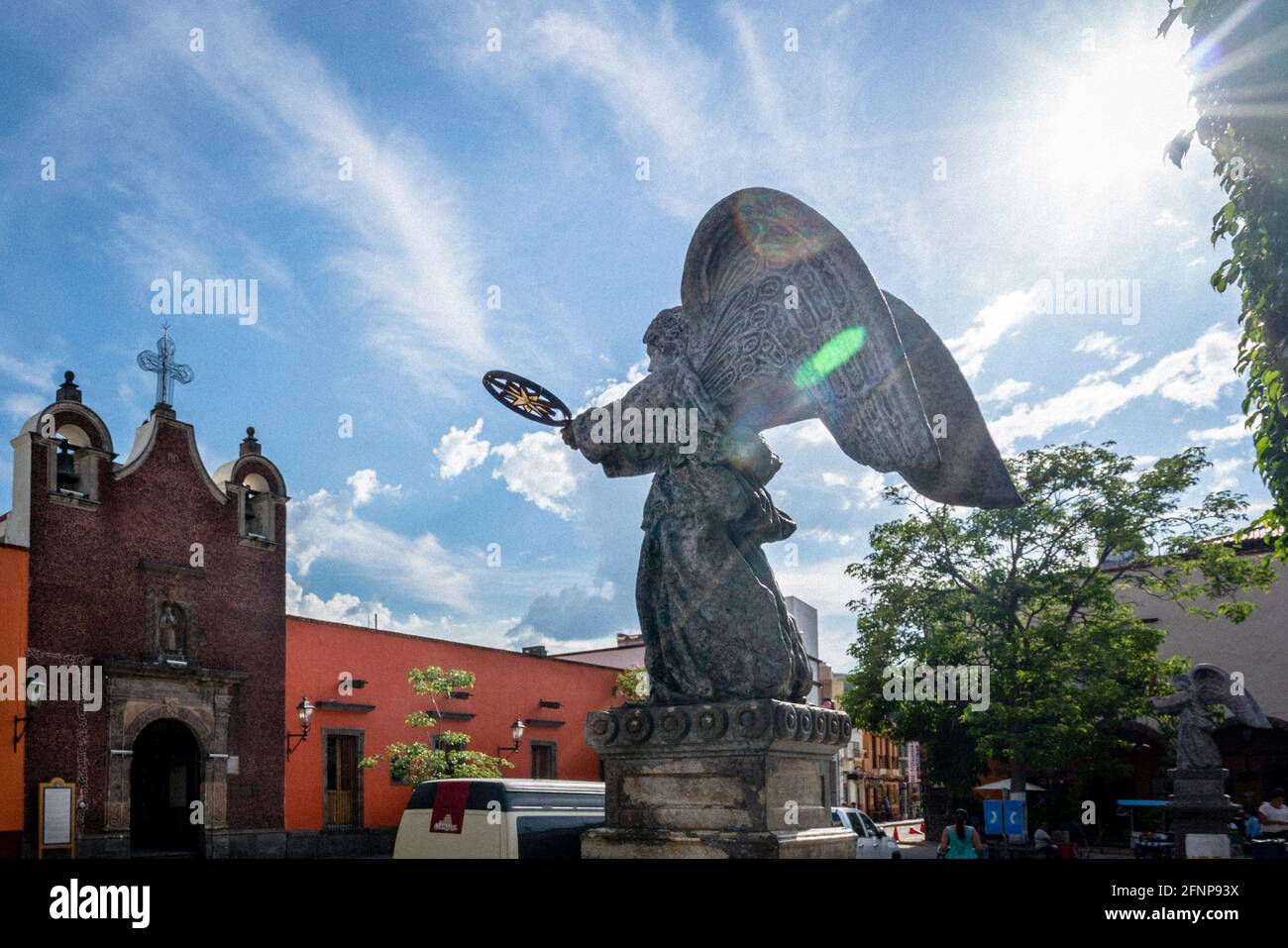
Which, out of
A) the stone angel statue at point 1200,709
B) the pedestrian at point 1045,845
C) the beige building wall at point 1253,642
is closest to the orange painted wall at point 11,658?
the pedestrian at point 1045,845

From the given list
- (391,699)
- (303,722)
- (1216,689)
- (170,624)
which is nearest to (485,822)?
(1216,689)

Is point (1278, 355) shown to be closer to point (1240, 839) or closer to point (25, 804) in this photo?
point (1240, 839)

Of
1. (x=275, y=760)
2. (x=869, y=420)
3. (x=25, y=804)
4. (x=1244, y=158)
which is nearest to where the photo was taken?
(x=869, y=420)

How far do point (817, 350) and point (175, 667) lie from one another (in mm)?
21020

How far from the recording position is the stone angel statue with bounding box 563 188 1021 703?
4.10m

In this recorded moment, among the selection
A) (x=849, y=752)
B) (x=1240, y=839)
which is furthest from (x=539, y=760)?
(x=849, y=752)

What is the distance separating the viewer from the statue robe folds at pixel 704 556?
4312mm

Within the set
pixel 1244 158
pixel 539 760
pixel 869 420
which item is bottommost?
pixel 539 760

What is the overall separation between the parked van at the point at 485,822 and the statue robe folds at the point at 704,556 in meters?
8.45

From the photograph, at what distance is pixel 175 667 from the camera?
22.1 metres

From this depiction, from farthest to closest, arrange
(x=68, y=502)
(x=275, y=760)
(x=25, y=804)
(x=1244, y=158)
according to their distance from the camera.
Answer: (x=275, y=760) < (x=68, y=502) < (x=25, y=804) < (x=1244, y=158)

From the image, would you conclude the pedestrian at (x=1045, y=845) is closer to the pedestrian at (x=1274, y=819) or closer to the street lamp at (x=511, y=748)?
the pedestrian at (x=1274, y=819)

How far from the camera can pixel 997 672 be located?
21250 millimetres
